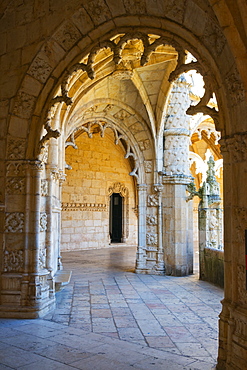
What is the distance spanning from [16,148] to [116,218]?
11076 millimetres

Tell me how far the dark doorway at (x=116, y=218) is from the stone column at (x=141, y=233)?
6.85 m

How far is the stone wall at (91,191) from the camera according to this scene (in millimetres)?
12531

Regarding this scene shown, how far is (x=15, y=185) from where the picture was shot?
15.7ft

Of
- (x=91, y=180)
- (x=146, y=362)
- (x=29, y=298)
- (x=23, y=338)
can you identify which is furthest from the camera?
(x=91, y=180)

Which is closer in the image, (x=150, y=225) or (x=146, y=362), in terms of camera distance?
(x=146, y=362)

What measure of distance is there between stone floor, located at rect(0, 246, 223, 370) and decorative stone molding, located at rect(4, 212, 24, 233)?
3.65 ft

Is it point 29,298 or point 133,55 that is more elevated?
point 133,55

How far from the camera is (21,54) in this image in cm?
475

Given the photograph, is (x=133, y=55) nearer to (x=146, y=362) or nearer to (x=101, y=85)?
(x=101, y=85)

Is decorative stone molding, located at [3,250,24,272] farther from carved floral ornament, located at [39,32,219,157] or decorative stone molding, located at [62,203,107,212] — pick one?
decorative stone molding, located at [62,203,107,212]

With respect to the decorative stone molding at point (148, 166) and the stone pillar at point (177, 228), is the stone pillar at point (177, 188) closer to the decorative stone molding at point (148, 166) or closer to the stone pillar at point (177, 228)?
the stone pillar at point (177, 228)

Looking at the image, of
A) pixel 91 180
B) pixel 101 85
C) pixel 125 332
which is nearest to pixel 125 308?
pixel 125 332

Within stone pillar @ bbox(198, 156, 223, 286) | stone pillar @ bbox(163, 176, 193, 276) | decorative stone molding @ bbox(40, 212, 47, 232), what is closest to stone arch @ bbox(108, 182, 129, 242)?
stone pillar @ bbox(163, 176, 193, 276)

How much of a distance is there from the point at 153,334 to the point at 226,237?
152 cm
